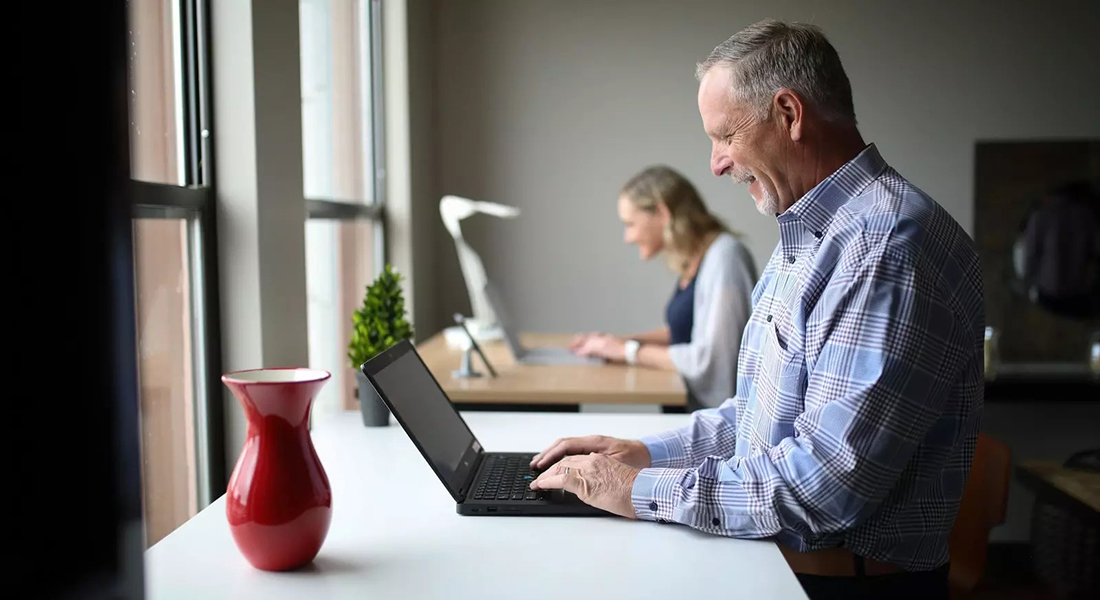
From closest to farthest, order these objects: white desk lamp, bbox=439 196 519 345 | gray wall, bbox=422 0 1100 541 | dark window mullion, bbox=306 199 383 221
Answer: dark window mullion, bbox=306 199 383 221, white desk lamp, bbox=439 196 519 345, gray wall, bbox=422 0 1100 541

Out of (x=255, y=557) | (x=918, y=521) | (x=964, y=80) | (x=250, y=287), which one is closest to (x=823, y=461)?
(x=918, y=521)

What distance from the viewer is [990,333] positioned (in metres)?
3.87

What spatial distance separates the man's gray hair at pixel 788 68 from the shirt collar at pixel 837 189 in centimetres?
7

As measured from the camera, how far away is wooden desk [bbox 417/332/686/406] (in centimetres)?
253

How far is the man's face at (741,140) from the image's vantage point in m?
1.39

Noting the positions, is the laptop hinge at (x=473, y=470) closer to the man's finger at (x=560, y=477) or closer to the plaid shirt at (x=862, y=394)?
the man's finger at (x=560, y=477)

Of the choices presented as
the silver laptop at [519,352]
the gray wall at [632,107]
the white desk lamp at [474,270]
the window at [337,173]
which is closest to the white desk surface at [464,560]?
the window at [337,173]

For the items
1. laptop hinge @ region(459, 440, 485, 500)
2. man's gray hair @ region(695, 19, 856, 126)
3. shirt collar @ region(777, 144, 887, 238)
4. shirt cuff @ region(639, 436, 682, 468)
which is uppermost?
man's gray hair @ region(695, 19, 856, 126)

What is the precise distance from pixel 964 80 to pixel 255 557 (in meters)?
4.10

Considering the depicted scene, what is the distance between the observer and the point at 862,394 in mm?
1122

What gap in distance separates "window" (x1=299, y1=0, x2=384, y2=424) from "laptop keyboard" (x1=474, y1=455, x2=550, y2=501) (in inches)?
46.7

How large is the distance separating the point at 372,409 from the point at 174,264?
0.49 m

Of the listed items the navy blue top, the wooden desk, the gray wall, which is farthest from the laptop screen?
the gray wall

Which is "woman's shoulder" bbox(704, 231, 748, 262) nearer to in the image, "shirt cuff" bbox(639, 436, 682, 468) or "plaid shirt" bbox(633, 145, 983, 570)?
"shirt cuff" bbox(639, 436, 682, 468)
